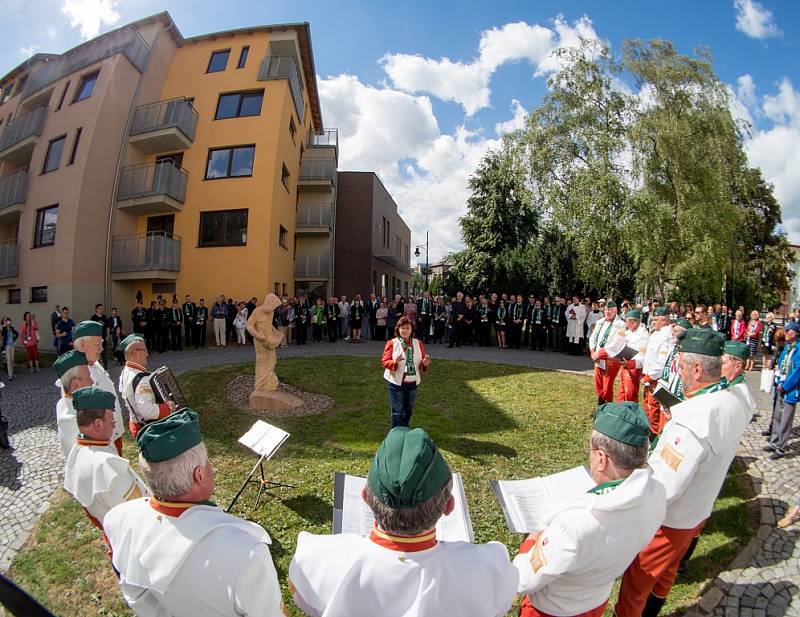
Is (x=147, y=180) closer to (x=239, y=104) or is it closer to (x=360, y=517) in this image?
(x=239, y=104)

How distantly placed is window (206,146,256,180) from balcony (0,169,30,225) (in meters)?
8.81

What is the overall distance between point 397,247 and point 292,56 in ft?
60.6

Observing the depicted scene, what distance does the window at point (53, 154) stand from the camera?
19719mm

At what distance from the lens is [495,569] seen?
1.63 meters

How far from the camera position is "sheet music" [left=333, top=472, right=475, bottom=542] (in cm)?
215

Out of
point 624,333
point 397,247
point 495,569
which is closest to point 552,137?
point 624,333

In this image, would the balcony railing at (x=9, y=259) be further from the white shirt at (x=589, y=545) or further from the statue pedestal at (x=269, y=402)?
the white shirt at (x=589, y=545)

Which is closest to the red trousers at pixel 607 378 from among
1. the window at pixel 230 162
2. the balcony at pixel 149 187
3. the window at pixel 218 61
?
the window at pixel 230 162

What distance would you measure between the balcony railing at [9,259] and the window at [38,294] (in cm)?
161

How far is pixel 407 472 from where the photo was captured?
5.15 ft

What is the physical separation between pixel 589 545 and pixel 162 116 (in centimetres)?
2329

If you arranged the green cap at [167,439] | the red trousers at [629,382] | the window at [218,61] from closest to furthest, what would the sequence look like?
the green cap at [167,439] → the red trousers at [629,382] → the window at [218,61]

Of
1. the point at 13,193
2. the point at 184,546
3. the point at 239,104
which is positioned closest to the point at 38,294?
the point at 13,193

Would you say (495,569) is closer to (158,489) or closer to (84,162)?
(158,489)
